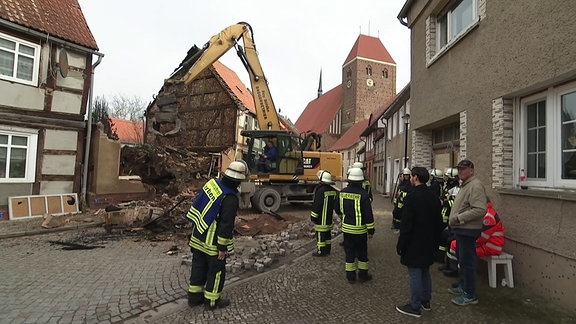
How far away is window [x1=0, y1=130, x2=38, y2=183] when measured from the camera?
9.62 meters

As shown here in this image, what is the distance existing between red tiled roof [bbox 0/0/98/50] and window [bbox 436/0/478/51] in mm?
10446

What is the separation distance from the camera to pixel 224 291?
4664 millimetres

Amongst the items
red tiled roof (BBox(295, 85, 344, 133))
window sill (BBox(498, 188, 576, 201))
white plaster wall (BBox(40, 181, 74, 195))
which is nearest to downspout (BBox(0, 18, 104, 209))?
white plaster wall (BBox(40, 181, 74, 195))

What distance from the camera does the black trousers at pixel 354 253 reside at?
201 inches

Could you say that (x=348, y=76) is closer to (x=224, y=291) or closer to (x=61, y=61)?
(x=61, y=61)

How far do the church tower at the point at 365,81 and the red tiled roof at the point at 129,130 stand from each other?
3293 cm

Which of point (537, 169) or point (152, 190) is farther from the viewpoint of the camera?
point (152, 190)

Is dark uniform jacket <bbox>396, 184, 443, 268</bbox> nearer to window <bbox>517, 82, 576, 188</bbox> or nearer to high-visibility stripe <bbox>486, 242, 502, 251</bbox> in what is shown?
high-visibility stripe <bbox>486, 242, 502, 251</bbox>

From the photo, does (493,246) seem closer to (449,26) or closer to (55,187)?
(449,26)

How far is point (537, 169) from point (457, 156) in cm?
263

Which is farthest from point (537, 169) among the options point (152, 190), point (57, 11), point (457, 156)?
point (57, 11)

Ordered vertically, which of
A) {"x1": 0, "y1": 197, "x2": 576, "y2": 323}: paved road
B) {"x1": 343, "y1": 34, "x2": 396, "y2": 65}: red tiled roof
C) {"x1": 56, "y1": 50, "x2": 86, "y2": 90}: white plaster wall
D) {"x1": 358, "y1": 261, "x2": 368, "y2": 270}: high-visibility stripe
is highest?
{"x1": 343, "y1": 34, "x2": 396, "y2": 65}: red tiled roof

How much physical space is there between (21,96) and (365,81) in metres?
53.9

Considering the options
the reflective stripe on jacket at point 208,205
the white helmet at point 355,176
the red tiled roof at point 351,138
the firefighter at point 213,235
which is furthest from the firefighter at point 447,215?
the red tiled roof at point 351,138
